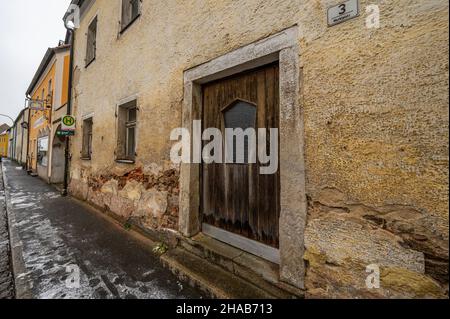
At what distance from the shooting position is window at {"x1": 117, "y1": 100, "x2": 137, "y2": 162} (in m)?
4.48

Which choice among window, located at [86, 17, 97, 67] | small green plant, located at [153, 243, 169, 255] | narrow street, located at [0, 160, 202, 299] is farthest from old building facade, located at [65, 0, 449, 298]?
window, located at [86, 17, 97, 67]

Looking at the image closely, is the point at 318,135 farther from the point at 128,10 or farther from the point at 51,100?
the point at 51,100

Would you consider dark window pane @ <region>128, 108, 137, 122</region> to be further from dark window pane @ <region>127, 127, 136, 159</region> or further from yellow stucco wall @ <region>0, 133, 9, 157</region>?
yellow stucco wall @ <region>0, 133, 9, 157</region>

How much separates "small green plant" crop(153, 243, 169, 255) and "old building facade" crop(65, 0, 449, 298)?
0.23 metres

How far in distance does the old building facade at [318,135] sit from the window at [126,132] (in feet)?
4.44

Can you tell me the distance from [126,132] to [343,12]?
4243 mm

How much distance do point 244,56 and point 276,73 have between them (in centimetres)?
39

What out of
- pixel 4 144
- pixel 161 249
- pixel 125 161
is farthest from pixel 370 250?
pixel 4 144

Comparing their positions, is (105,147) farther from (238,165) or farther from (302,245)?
(302,245)

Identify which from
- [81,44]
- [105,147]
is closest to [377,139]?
[105,147]

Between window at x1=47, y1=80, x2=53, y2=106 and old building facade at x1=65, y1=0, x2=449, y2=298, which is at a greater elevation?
window at x1=47, y1=80, x2=53, y2=106

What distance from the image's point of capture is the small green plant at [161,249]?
3.01 metres

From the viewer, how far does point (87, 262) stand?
2783 mm

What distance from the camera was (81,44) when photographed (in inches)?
264
